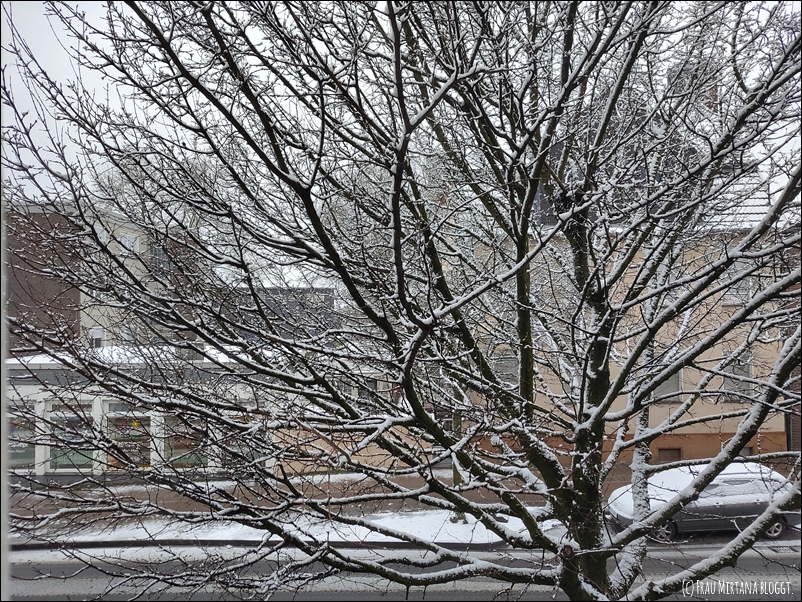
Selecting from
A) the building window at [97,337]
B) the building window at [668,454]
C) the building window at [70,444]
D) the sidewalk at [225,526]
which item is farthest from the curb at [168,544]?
the building window at [668,454]

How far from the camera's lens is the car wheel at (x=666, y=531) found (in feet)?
8.23

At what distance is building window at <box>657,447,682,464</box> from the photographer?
9.98 ft

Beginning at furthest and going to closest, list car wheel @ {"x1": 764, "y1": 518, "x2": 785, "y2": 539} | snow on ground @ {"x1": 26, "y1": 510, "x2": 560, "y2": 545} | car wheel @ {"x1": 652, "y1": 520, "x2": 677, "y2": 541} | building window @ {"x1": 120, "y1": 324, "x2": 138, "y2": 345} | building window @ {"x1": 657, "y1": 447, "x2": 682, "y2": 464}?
building window @ {"x1": 657, "y1": 447, "x2": 682, "y2": 464} < building window @ {"x1": 120, "y1": 324, "x2": 138, "y2": 345} < car wheel @ {"x1": 652, "y1": 520, "x2": 677, "y2": 541} < snow on ground @ {"x1": 26, "y1": 510, "x2": 560, "y2": 545} < car wheel @ {"x1": 764, "y1": 518, "x2": 785, "y2": 539}

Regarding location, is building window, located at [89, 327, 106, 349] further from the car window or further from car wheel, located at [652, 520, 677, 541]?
the car window

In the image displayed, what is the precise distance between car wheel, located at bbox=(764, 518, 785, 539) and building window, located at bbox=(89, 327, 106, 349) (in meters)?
3.11

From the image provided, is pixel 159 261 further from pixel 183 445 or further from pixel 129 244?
pixel 183 445

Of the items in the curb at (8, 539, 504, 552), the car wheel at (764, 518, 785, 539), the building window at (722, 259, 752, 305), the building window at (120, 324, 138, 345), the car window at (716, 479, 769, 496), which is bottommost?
the curb at (8, 539, 504, 552)

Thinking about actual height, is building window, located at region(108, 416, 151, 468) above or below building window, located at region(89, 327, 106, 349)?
below

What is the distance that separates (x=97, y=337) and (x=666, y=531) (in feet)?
10.2

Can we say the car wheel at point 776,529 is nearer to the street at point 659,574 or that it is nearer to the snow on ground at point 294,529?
the street at point 659,574

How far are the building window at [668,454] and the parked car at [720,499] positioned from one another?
7.1 inches

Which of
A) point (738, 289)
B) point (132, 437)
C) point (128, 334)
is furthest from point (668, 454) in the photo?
point (128, 334)

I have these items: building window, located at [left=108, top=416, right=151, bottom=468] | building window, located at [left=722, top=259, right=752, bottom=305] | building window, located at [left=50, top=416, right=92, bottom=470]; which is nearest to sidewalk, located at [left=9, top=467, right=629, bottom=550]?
building window, located at [left=108, top=416, right=151, bottom=468]

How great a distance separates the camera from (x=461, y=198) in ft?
8.67
